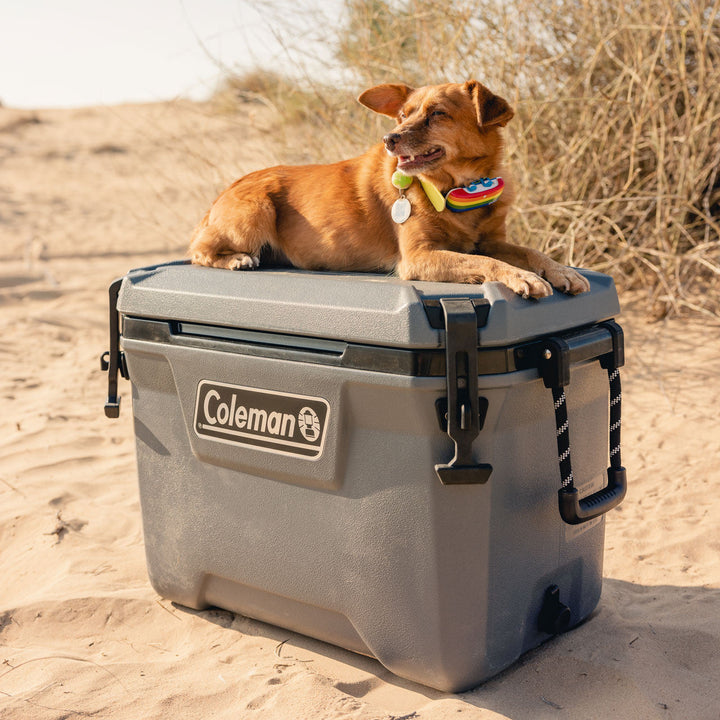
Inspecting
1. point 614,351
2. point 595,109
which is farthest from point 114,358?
point 595,109

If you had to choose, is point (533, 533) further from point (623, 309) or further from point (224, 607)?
point (623, 309)

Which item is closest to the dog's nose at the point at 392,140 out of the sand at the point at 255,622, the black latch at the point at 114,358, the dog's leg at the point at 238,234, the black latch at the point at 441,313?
the dog's leg at the point at 238,234

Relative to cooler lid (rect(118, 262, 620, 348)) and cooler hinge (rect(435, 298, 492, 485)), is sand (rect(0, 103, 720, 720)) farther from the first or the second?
cooler lid (rect(118, 262, 620, 348))

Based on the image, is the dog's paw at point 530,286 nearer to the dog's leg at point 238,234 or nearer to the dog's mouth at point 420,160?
the dog's mouth at point 420,160

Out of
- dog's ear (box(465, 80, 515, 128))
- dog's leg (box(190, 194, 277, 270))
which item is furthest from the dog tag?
dog's leg (box(190, 194, 277, 270))

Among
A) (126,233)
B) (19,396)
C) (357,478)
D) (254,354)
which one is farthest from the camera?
(126,233)

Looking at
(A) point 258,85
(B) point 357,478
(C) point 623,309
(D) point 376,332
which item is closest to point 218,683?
(B) point 357,478

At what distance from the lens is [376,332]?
5.26 feet

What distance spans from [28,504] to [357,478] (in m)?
1.69

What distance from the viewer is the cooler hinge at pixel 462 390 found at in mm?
1523

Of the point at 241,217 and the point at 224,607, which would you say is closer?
the point at 224,607

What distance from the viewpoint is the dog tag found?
2.16m

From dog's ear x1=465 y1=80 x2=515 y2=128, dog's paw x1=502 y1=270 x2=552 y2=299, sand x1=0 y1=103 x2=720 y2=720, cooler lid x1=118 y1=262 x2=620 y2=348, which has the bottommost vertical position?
sand x1=0 y1=103 x2=720 y2=720

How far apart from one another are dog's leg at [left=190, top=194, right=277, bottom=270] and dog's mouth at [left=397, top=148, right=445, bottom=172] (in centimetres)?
46
